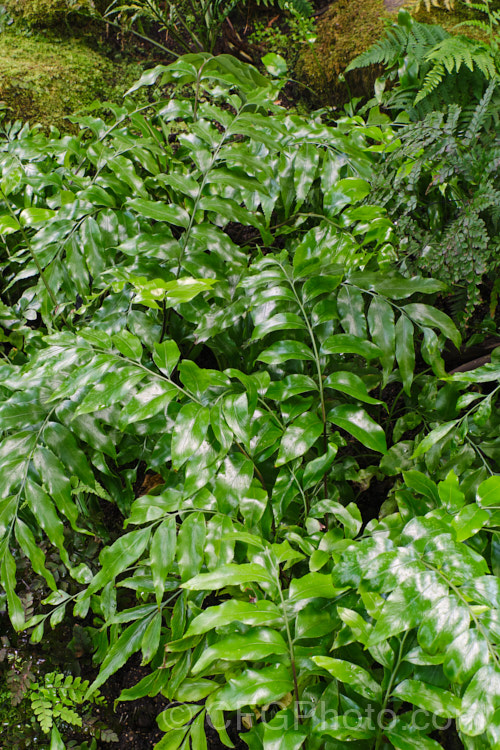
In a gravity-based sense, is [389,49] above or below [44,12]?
below

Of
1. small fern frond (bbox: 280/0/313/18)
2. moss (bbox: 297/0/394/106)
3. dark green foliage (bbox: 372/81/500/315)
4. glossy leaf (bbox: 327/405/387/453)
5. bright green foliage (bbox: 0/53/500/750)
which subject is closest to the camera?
bright green foliage (bbox: 0/53/500/750)

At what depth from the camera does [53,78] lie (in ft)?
9.66

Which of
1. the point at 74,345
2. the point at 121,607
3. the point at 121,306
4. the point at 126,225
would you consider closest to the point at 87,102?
the point at 126,225

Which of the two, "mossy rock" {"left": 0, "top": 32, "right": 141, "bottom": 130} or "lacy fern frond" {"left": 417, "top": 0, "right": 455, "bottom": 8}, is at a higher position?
"lacy fern frond" {"left": 417, "top": 0, "right": 455, "bottom": 8}

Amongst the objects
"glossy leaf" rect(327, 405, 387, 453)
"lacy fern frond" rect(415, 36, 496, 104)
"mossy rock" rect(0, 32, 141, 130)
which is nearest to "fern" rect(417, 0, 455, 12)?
"lacy fern frond" rect(415, 36, 496, 104)

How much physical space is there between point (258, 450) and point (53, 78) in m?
2.96

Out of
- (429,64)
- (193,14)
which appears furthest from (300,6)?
(429,64)

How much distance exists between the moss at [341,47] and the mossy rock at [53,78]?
4.07ft

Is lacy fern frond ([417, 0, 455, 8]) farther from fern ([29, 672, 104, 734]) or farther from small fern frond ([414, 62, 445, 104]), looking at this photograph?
fern ([29, 672, 104, 734])

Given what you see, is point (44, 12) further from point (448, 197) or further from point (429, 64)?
point (448, 197)

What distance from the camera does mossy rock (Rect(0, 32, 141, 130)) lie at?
2.79m

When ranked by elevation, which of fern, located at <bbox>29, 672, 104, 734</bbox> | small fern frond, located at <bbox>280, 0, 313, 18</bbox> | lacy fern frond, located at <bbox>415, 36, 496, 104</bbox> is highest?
small fern frond, located at <bbox>280, 0, 313, 18</bbox>

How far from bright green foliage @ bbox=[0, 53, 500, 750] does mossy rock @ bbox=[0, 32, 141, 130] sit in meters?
1.12

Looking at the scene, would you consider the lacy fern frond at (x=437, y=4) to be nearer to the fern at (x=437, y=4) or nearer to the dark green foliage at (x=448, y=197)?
the fern at (x=437, y=4)
